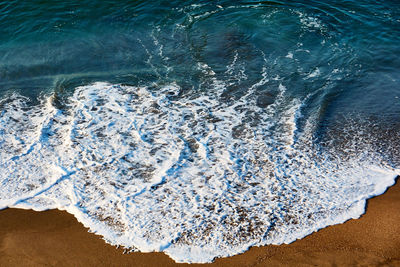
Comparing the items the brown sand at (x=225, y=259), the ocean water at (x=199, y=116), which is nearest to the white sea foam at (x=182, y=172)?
the ocean water at (x=199, y=116)

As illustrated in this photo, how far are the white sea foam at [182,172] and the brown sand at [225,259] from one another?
0.53ft

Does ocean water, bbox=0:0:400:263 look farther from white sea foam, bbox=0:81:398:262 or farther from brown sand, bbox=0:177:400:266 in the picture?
brown sand, bbox=0:177:400:266

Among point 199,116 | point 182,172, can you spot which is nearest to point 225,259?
point 182,172

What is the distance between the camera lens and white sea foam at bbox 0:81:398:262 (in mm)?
5793

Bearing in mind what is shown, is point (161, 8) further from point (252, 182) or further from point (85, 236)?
point (85, 236)

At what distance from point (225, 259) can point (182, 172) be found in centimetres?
201

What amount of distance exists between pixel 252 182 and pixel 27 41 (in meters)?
9.27

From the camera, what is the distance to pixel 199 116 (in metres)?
8.30

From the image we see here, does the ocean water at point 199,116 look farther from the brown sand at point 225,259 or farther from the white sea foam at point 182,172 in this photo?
the brown sand at point 225,259

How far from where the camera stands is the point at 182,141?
24.8 ft

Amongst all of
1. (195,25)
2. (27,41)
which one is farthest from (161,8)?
(27,41)

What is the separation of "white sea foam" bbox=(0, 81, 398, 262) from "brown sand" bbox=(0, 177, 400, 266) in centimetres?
16

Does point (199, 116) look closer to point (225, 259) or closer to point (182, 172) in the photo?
point (182, 172)

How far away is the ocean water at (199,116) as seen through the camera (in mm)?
6051
